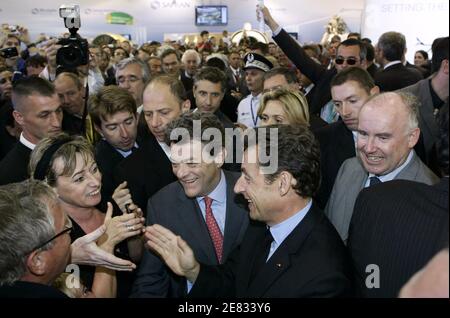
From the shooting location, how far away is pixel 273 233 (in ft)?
5.80

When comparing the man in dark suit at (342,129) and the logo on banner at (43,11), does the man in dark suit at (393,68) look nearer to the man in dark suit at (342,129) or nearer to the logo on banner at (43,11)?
the man in dark suit at (342,129)

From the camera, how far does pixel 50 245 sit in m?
1.54

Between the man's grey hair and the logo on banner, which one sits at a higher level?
the logo on banner

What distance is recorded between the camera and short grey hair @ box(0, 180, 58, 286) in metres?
1.42

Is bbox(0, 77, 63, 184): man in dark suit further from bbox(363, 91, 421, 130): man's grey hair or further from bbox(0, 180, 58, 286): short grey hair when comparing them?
bbox(363, 91, 421, 130): man's grey hair

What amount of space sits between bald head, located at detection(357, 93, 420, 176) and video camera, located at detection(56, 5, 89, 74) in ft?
7.19

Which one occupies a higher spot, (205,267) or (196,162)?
(196,162)

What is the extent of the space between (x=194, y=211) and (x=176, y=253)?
1.27ft

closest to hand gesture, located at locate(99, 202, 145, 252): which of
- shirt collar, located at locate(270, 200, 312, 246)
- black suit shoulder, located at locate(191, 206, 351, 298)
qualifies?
black suit shoulder, located at locate(191, 206, 351, 298)
